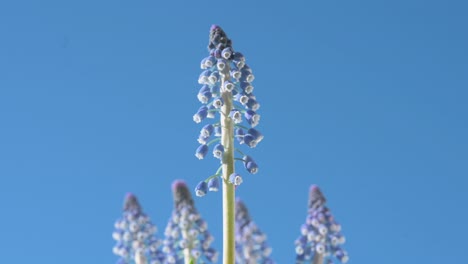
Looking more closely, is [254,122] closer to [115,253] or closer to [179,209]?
[179,209]

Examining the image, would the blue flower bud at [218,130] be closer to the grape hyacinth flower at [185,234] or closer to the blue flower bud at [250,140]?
the blue flower bud at [250,140]

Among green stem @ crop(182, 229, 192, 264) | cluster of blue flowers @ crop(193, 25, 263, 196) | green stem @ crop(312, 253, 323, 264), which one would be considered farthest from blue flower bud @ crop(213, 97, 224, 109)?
green stem @ crop(312, 253, 323, 264)

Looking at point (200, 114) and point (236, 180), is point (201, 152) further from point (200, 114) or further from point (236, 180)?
point (236, 180)

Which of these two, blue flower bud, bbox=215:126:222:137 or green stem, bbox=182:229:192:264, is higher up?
blue flower bud, bbox=215:126:222:137

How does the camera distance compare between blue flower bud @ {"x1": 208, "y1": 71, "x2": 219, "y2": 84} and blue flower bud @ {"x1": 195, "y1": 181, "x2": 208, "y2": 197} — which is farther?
blue flower bud @ {"x1": 208, "y1": 71, "x2": 219, "y2": 84}

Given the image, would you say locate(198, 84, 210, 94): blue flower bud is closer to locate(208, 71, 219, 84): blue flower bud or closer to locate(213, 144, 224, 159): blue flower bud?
locate(208, 71, 219, 84): blue flower bud

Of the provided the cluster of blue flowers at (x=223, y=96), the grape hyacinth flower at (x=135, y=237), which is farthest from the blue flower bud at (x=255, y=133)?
the grape hyacinth flower at (x=135, y=237)
